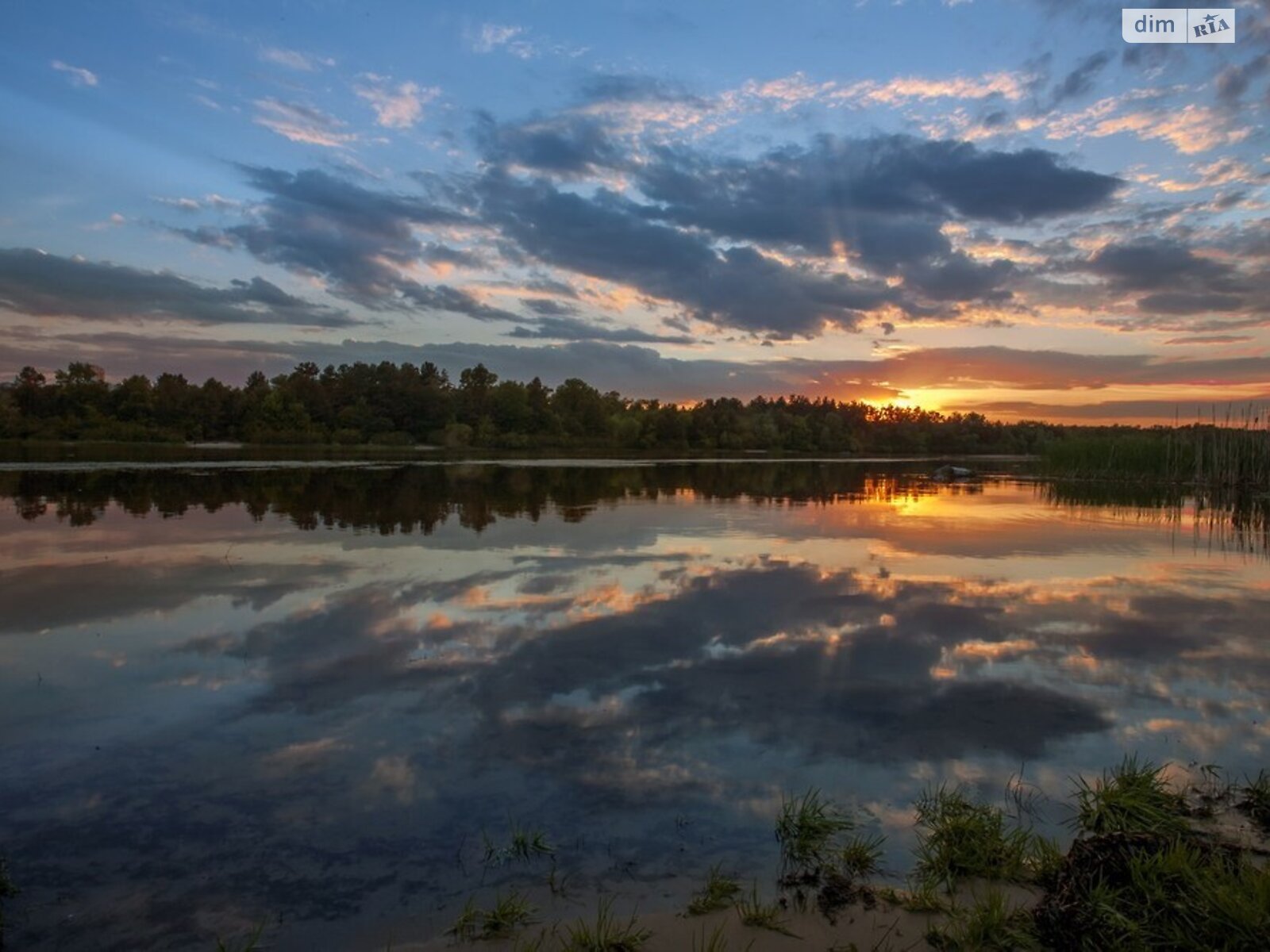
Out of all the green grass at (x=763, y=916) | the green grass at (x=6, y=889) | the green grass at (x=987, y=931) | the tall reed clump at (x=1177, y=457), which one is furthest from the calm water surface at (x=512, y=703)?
the tall reed clump at (x=1177, y=457)

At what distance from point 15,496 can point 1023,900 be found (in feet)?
82.4

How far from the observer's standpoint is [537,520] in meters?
18.1

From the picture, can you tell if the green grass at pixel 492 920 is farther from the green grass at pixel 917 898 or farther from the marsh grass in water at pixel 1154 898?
the marsh grass in water at pixel 1154 898

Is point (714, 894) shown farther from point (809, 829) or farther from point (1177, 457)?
point (1177, 457)

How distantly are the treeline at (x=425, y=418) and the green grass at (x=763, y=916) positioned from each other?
6973cm

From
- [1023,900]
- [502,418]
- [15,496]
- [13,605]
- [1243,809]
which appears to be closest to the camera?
[1023,900]

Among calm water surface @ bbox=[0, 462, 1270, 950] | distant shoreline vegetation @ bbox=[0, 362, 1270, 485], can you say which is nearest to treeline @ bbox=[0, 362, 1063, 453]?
distant shoreline vegetation @ bbox=[0, 362, 1270, 485]

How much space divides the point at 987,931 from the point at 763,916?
1.01m

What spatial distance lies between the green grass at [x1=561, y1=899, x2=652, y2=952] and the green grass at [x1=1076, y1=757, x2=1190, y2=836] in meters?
2.66

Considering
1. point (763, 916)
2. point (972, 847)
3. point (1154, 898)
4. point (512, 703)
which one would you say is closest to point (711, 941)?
point (763, 916)

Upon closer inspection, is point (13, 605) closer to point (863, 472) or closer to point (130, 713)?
point (130, 713)

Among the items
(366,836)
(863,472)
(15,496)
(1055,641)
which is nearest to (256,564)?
(366,836)

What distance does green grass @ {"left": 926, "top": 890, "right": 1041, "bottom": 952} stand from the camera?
11.4 feet

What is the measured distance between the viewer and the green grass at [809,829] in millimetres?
4207
